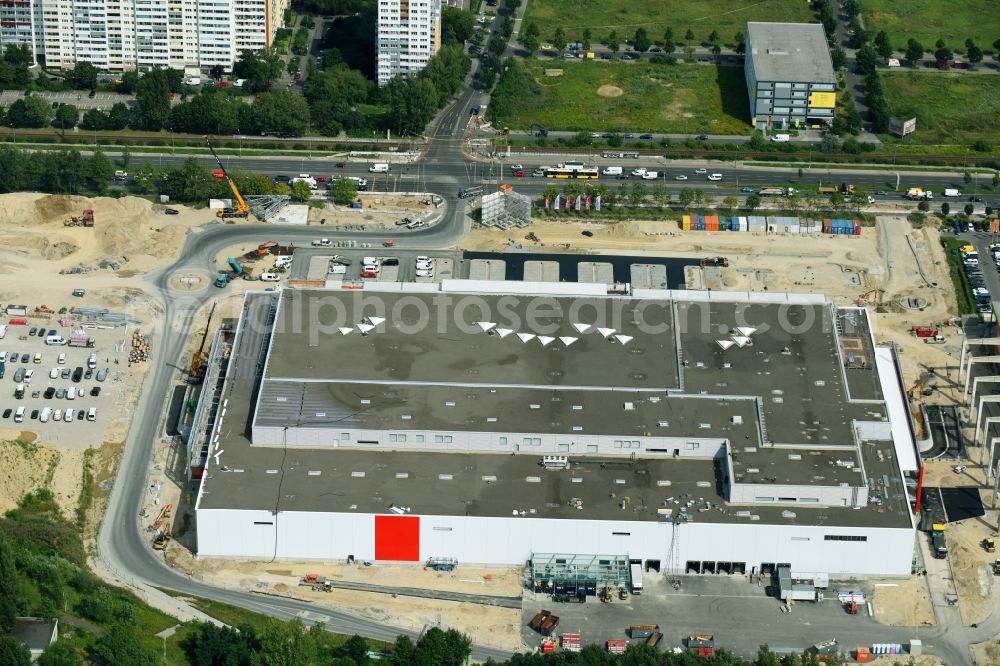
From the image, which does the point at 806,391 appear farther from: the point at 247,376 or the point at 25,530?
the point at 25,530

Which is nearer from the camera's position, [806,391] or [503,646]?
[503,646]

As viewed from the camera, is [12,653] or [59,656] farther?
[59,656]

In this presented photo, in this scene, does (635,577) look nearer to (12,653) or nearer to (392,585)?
(392,585)

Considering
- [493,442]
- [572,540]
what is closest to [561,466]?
[493,442]

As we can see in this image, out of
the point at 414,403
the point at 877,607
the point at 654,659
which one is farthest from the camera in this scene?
the point at 414,403

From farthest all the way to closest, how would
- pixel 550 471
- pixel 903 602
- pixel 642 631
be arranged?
pixel 550 471 → pixel 903 602 → pixel 642 631

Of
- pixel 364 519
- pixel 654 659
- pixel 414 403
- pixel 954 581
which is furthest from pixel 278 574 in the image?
pixel 954 581

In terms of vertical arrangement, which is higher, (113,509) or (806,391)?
(806,391)
